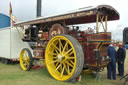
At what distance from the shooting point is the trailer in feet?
24.5

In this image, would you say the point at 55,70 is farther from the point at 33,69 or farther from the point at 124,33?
the point at 124,33

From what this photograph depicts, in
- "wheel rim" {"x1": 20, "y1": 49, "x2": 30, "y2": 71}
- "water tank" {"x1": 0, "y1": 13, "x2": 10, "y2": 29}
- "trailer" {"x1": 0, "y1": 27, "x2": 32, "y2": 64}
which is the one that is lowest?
"wheel rim" {"x1": 20, "y1": 49, "x2": 30, "y2": 71}

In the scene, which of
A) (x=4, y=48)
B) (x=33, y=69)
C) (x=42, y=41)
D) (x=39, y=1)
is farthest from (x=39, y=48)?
(x=39, y=1)

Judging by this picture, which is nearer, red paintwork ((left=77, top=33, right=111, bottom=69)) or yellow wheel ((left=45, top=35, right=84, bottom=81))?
yellow wheel ((left=45, top=35, right=84, bottom=81))

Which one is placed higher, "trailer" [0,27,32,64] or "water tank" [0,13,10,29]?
"water tank" [0,13,10,29]

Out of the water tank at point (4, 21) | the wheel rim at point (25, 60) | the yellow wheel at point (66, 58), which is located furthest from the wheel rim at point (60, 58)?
the water tank at point (4, 21)

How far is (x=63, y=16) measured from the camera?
475cm

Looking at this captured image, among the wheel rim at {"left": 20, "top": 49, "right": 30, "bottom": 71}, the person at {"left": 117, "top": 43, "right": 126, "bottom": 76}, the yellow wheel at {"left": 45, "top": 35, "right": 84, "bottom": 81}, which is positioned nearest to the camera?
the yellow wheel at {"left": 45, "top": 35, "right": 84, "bottom": 81}

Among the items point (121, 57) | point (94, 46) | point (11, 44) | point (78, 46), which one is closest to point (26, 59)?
point (11, 44)

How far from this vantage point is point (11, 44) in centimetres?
745

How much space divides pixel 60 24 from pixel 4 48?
4369 mm

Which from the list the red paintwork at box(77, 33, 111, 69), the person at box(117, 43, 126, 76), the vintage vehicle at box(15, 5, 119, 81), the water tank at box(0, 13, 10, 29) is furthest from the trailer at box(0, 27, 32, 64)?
the water tank at box(0, 13, 10, 29)

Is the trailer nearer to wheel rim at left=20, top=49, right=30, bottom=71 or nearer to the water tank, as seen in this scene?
wheel rim at left=20, top=49, right=30, bottom=71

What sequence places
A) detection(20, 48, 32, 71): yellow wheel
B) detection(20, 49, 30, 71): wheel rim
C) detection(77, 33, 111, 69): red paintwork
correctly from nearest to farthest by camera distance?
detection(77, 33, 111, 69): red paintwork, detection(20, 48, 32, 71): yellow wheel, detection(20, 49, 30, 71): wheel rim
